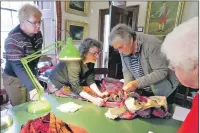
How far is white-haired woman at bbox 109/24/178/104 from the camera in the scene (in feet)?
4.27

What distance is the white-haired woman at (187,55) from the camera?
54 cm

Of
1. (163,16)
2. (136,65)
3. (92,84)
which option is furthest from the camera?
(163,16)

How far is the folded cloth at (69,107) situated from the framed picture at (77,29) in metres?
2.27

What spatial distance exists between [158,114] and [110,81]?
29.4 inches

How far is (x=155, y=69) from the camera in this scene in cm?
132

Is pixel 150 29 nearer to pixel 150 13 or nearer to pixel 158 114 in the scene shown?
pixel 150 13

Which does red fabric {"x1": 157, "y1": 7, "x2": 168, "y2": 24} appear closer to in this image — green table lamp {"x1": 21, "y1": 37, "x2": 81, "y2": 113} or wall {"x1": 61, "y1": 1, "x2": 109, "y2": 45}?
wall {"x1": 61, "y1": 1, "x2": 109, "y2": 45}

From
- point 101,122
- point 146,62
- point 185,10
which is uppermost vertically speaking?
point 185,10

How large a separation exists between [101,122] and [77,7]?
286 centimetres

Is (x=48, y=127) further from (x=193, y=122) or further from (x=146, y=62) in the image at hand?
(x=146, y=62)

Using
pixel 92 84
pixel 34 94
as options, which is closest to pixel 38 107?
pixel 34 94

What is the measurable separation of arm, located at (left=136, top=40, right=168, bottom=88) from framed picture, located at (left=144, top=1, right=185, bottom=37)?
1.78 metres

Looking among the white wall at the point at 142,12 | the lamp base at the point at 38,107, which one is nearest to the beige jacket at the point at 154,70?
the lamp base at the point at 38,107

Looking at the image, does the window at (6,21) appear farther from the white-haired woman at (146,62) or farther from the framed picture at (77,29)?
the framed picture at (77,29)
